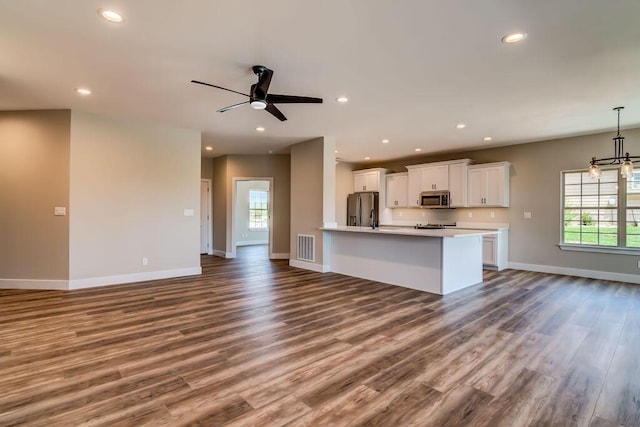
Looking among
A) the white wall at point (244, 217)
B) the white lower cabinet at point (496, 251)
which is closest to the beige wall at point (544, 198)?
the white lower cabinet at point (496, 251)

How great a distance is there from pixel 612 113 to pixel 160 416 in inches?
254

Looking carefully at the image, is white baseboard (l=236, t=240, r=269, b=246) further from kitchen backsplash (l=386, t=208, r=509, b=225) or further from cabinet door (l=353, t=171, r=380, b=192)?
kitchen backsplash (l=386, t=208, r=509, b=225)

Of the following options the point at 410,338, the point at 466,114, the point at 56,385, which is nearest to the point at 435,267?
the point at 410,338

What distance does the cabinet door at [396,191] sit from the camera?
8539 mm

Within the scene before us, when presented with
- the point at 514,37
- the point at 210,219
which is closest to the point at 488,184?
the point at 514,37

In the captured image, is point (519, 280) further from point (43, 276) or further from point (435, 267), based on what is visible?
point (43, 276)

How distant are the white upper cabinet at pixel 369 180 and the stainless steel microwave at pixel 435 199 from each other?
50.3 inches

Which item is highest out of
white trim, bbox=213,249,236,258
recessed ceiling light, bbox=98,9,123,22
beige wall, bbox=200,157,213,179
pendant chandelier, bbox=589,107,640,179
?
recessed ceiling light, bbox=98,9,123,22

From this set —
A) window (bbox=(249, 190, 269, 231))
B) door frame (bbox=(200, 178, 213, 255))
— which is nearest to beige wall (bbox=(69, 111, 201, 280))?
door frame (bbox=(200, 178, 213, 255))

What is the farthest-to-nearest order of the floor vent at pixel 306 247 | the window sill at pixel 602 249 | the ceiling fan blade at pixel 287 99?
the floor vent at pixel 306 247 → the window sill at pixel 602 249 → the ceiling fan blade at pixel 287 99

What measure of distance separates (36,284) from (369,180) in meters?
7.29

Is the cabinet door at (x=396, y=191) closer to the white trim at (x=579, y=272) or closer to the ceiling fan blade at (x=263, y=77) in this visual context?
the white trim at (x=579, y=272)

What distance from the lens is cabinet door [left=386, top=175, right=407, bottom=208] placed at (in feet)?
28.0

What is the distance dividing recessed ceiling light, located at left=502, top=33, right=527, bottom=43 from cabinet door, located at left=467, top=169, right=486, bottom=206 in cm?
469
